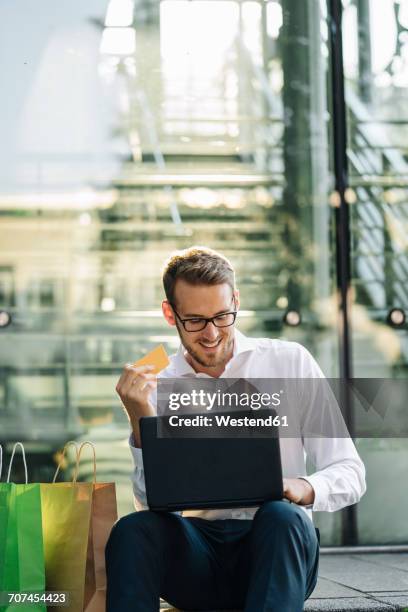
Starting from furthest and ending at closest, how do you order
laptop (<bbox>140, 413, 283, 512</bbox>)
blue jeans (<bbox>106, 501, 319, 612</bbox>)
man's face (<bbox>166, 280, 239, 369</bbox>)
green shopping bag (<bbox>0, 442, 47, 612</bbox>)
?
man's face (<bbox>166, 280, 239, 369</bbox>), green shopping bag (<bbox>0, 442, 47, 612</bbox>), laptop (<bbox>140, 413, 283, 512</bbox>), blue jeans (<bbox>106, 501, 319, 612</bbox>)

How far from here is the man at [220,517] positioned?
2.36 meters

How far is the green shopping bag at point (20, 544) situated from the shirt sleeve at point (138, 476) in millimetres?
267

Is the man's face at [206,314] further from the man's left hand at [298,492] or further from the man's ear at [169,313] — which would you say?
the man's left hand at [298,492]

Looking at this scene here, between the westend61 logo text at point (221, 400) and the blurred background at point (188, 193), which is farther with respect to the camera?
the blurred background at point (188, 193)

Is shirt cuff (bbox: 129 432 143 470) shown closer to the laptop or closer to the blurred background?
the laptop

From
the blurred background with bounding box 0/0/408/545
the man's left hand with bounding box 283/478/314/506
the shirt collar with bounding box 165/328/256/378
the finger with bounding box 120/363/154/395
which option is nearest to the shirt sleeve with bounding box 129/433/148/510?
the finger with bounding box 120/363/154/395

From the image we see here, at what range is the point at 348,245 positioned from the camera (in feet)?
14.4

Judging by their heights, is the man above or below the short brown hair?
below

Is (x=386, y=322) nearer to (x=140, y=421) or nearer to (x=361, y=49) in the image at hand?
(x=361, y=49)

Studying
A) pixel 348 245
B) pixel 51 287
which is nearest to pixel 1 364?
pixel 51 287

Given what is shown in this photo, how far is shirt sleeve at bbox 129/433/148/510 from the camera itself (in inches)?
104

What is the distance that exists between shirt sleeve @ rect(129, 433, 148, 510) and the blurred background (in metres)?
1.57

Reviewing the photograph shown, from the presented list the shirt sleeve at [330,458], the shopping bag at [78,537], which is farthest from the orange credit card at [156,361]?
the shirt sleeve at [330,458]

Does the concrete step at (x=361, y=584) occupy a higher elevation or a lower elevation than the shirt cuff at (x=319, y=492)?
lower
